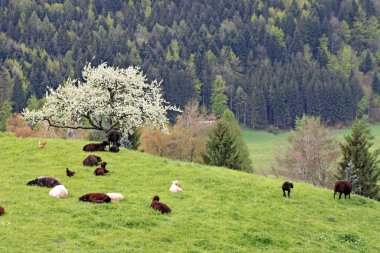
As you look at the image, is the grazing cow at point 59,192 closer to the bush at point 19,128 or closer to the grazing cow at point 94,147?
the grazing cow at point 94,147

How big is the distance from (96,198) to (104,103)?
26.0m

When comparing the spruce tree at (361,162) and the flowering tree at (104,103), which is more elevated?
the flowering tree at (104,103)

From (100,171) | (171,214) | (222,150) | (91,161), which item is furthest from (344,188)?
(222,150)

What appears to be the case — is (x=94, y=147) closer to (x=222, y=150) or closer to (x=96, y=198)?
(x=96, y=198)

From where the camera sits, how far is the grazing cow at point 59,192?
90.8ft

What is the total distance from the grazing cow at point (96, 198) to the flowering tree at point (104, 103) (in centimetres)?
2396

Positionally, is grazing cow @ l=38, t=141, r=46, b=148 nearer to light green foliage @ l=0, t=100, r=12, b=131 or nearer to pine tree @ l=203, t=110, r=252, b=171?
pine tree @ l=203, t=110, r=252, b=171

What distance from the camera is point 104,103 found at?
52125 millimetres

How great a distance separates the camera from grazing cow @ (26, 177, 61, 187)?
30016 mm

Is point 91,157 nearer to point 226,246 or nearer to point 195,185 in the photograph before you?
point 195,185

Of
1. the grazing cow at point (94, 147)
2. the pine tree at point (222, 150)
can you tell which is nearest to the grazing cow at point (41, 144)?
the grazing cow at point (94, 147)

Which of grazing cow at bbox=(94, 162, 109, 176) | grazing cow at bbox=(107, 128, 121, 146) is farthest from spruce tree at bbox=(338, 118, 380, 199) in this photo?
grazing cow at bbox=(94, 162, 109, 176)

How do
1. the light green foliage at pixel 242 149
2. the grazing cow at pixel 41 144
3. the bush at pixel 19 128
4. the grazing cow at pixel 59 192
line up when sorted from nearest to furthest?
1. the grazing cow at pixel 59 192
2. the grazing cow at pixel 41 144
3. the light green foliage at pixel 242 149
4. the bush at pixel 19 128

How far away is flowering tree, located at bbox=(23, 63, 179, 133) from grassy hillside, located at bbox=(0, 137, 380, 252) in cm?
1179
